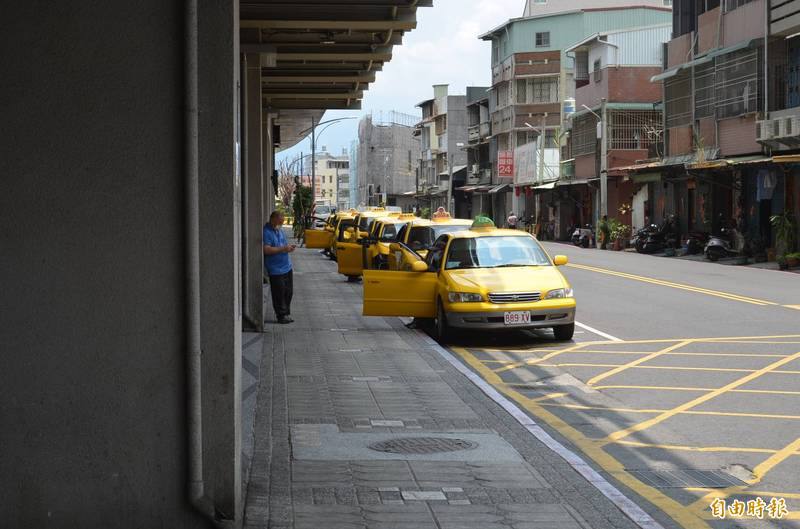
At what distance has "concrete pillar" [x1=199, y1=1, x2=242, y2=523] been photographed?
6.07m

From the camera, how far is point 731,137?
41688mm

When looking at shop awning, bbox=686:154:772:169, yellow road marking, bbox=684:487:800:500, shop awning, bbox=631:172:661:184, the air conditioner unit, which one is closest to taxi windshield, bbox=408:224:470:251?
yellow road marking, bbox=684:487:800:500

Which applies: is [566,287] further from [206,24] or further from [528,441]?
[206,24]

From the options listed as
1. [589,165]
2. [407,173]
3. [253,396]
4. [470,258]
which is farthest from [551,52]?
[253,396]

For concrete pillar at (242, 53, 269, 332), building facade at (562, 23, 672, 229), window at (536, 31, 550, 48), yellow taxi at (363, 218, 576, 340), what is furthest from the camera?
window at (536, 31, 550, 48)

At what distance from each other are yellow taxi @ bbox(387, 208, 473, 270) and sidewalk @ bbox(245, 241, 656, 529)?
7.86 m

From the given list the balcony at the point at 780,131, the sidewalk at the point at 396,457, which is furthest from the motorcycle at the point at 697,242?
the sidewalk at the point at 396,457

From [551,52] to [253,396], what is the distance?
234 ft

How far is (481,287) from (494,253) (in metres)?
1.16

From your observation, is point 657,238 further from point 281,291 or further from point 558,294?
point 558,294

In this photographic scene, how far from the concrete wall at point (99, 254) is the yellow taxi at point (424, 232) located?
15.1m

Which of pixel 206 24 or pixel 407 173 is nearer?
pixel 206 24

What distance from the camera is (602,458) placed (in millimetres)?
8508

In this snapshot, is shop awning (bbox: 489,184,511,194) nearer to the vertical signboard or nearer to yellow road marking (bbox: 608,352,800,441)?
the vertical signboard
